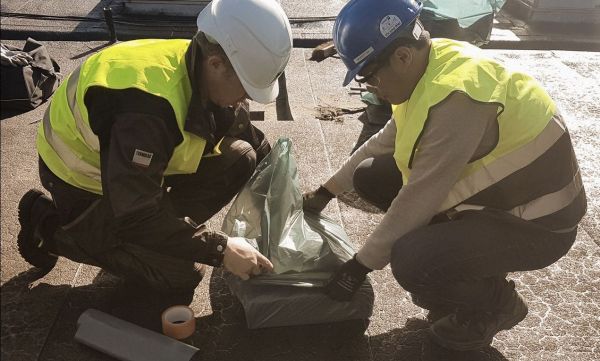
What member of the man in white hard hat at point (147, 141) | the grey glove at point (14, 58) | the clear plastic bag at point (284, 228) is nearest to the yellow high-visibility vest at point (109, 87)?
the man in white hard hat at point (147, 141)

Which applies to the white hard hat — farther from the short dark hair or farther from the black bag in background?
the black bag in background

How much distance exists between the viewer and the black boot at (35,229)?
94.4 inches

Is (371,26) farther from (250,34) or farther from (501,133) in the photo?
(501,133)

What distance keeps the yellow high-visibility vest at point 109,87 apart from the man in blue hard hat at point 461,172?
629 millimetres

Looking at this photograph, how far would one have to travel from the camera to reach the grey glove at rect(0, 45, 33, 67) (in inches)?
165

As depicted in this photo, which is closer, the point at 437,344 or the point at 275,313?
the point at 275,313

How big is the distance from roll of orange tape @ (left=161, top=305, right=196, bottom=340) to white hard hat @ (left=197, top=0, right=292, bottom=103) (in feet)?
3.04

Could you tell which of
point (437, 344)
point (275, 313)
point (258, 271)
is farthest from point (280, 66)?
point (437, 344)

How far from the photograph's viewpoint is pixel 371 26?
1.91 meters

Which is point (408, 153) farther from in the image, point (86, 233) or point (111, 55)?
point (86, 233)

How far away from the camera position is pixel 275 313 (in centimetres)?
217

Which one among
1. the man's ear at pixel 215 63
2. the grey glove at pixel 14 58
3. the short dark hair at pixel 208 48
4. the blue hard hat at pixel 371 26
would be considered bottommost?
the grey glove at pixel 14 58

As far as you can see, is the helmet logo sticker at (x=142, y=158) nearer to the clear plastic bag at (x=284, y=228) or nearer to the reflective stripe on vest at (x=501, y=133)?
the clear plastic bag at (x=284, y=228)

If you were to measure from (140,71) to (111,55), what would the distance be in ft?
0.67
